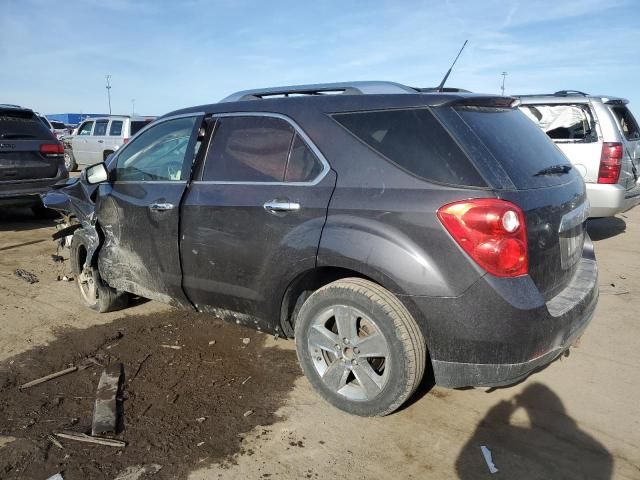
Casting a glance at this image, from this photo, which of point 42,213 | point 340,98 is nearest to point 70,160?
point 42,213

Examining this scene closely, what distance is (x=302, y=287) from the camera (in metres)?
3.15

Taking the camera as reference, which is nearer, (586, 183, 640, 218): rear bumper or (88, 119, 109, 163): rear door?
(586, 183, 640, 218): rear bumper

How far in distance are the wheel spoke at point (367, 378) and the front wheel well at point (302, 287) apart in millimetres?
506

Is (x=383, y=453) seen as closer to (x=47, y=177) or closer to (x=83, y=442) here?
(x=83, y=442)

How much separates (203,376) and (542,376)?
2315 mm

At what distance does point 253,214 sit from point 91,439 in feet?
5.03

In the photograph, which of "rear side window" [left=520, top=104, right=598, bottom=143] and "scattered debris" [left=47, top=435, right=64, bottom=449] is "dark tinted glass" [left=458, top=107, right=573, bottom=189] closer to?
"scattered debris" [left=47, top=435, right=64, bottom=449]

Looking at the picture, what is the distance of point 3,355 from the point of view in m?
3.78

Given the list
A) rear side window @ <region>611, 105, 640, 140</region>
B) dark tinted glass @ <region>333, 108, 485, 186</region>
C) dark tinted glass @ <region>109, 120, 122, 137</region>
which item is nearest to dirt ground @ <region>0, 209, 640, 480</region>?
dark tinted glass @ <region>333, 108, 485, 186</region>

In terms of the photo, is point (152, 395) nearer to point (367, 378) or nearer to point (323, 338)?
point (323, 338)

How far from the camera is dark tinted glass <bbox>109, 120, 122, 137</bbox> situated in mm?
16078

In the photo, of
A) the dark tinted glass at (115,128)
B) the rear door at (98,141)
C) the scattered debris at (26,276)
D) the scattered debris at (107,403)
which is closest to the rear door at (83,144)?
the rear door at (98,141)

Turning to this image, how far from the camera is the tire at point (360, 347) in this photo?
8.69 feet

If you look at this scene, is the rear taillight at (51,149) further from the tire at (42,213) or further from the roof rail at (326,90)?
the roof rail at (326,90)
